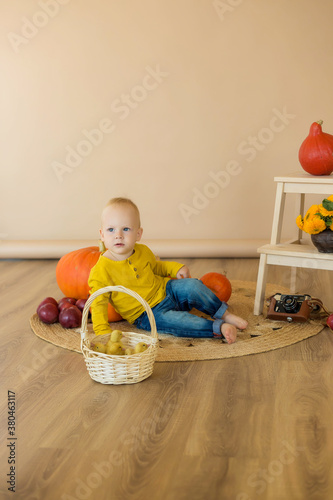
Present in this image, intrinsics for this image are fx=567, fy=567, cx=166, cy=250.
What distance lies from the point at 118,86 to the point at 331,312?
215 cm

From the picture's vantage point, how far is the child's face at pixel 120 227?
7.26 feet

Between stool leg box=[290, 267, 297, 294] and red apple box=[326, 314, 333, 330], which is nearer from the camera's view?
red apple box=[326, 314, 333, 330]

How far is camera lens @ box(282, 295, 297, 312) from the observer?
7.80ft

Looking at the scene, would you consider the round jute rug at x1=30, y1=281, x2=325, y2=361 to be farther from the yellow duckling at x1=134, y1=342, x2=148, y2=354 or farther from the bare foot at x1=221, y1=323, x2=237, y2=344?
the yellow duckling at x1=134, y1=342, x2=148, y2=354

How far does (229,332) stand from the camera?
217cm

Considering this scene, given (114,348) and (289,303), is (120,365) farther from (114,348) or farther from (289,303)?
(289,303)
